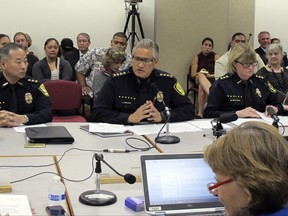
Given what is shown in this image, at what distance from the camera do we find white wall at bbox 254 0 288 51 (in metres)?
8.53

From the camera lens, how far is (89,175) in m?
2.13

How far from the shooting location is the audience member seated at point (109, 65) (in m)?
4.88

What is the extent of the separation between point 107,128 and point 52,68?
3144mm

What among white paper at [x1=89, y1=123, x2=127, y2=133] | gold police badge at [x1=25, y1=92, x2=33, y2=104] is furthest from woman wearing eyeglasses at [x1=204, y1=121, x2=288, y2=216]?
gold police badge at [x1=25, y1=92, x2=33, y2=104]

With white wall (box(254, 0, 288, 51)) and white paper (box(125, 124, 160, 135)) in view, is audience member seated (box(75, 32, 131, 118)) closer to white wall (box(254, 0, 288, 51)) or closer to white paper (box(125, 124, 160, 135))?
white paper (box(125, 124, 160, 135))

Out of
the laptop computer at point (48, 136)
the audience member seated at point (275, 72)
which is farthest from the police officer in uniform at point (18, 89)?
the audience member seated at point (275, 72)

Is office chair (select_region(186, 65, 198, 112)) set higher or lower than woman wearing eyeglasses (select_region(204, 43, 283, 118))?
lower

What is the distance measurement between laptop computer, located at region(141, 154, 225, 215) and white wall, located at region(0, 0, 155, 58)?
6001 mm

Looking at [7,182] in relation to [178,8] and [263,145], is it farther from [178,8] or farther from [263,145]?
[178,8]

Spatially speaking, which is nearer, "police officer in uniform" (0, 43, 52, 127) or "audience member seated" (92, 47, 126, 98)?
"police officer in uniform" (0, 43, 52, 127)

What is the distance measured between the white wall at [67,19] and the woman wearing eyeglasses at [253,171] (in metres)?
6.56

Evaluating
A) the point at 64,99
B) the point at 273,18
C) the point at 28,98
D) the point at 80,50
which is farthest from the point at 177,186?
the point at 273,18

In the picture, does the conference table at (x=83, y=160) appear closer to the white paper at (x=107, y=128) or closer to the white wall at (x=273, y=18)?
the white paper at (x=107, y=128)

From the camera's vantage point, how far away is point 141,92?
3.48m
